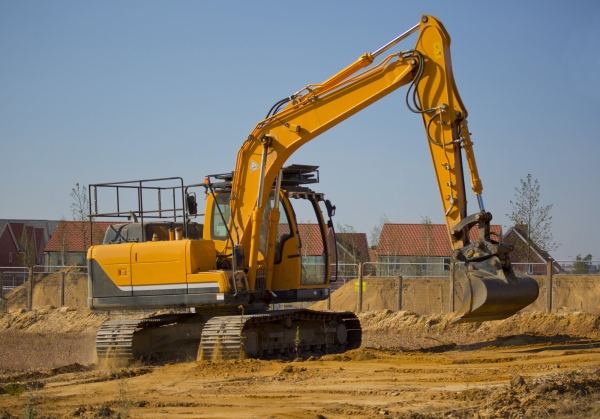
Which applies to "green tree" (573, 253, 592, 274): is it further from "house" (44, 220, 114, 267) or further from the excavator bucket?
"house" (44, 220, 114, 267)

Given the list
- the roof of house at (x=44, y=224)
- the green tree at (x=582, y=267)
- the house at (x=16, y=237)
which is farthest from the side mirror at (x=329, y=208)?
the roof of house at (x=44, y=224)

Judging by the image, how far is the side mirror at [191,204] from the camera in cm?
1298

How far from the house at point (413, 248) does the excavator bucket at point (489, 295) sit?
73.4 feet

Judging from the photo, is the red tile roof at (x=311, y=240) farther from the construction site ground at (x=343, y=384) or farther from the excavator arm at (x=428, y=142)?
the construction site ground at (x=343, y=384)

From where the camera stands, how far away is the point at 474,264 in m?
11.1

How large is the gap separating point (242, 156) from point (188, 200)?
3.96 feet

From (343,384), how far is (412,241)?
34.5 m

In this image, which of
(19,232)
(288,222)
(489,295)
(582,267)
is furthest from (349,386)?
(19,232)

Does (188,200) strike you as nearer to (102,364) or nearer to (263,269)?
(263,269)

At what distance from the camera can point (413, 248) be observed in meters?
42.2

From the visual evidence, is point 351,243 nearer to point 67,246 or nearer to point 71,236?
point 67,246

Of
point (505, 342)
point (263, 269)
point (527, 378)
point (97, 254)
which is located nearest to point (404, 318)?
point (505, 342)

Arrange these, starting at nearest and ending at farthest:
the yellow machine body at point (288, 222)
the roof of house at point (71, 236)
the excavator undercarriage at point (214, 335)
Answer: the yellow machine body at point (288, 222) < the excavator undercarriage at point (214, 335) < the roof of house at point (71, 236)

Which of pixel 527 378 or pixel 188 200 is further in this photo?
pixel 188 200
